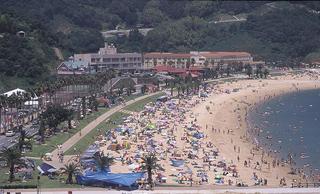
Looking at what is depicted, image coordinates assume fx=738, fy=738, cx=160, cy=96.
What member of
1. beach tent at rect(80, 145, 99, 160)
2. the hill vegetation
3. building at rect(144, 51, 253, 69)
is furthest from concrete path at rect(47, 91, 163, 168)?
building at rect(144, 51, 253, 69)

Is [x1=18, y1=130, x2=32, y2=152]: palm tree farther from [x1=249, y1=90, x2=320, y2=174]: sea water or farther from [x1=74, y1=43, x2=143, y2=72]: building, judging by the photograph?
[x1=74, y1=43, x2=143, y2=72]: building

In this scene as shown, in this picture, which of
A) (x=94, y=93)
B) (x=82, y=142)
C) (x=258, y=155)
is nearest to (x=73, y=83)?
(x=94, y=93)

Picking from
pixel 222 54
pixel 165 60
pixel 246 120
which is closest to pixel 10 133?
pixel 246 120

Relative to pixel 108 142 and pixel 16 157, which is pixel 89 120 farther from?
pixel 16 157

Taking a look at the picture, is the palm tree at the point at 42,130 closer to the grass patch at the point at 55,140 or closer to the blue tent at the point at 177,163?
the grass patch at the point at 55,140

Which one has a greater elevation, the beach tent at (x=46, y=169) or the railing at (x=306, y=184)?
the beach tent at (x=46, y=169)

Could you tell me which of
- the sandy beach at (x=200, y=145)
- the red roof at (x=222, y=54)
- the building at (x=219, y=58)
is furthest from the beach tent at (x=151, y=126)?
the red roof at (x=222, y=54)

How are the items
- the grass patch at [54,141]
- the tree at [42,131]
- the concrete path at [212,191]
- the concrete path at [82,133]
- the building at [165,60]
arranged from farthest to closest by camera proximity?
the building at [165,60] → the tree at [42,131] → the grass patch at [54,141] → the concrete path at [82,133] → the concrete path at [212,191]
